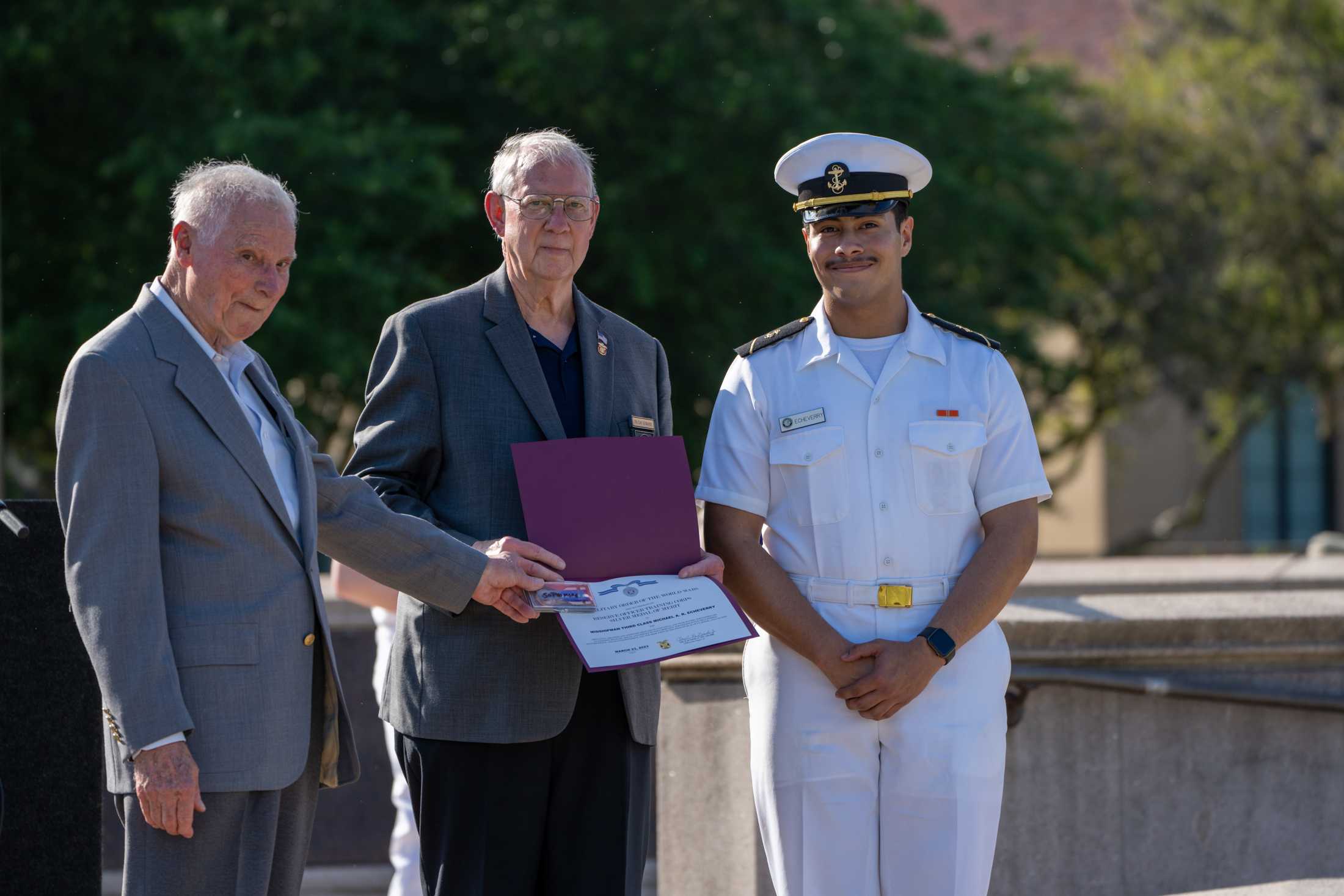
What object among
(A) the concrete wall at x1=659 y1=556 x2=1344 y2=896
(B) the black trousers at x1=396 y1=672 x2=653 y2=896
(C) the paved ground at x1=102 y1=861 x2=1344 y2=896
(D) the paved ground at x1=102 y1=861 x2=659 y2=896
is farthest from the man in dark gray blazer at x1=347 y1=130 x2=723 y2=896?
(D) the paved ground at x1=102 y1=861 x2=659 y2=896

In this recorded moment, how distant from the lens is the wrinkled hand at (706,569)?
3578 mm

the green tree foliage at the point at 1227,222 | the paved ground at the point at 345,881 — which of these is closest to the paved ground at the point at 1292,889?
the paved ground at the point at 345,881

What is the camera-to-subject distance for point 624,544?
141 inches

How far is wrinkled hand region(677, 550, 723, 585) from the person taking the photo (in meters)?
3.58

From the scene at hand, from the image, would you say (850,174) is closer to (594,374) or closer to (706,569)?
(594,374)

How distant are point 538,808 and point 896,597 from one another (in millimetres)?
945

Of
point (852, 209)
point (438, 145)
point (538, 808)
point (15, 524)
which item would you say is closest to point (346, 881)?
point (538, 808)

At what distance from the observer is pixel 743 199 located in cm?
1491

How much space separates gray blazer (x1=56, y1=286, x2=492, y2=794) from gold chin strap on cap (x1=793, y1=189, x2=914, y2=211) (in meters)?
1.36

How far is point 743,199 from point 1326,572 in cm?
730

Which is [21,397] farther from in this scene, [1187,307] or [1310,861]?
[1187,307]

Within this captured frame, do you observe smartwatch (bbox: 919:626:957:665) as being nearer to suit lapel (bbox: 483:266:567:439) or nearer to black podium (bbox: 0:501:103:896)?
suit lapel (bbox: 483:266:567:439)

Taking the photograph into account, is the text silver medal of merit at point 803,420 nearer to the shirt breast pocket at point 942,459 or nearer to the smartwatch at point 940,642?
the shirt breast pocket at point 942,459

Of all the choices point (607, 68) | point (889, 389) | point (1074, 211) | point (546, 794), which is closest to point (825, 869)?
point (546, 794)
